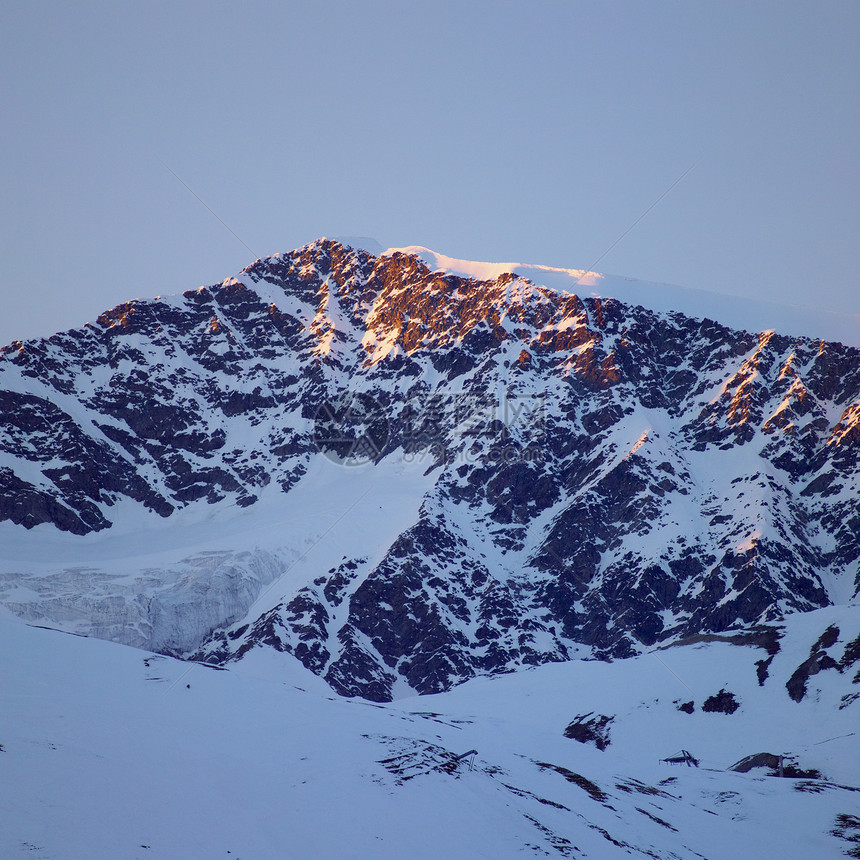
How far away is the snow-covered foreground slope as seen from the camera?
30.1 metres

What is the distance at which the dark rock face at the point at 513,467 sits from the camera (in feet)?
419

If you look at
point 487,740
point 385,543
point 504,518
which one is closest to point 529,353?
point 504,518

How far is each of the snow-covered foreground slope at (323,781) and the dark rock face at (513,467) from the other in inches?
2588

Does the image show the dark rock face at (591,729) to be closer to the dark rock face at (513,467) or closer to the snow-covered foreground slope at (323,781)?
the snow-covered foreground slope at (323,781)

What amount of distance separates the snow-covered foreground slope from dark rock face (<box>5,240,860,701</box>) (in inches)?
2588

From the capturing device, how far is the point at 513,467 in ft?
525

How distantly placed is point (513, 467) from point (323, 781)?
125484 mm
